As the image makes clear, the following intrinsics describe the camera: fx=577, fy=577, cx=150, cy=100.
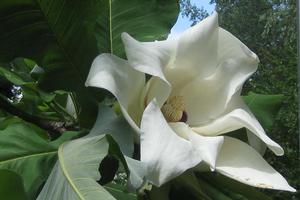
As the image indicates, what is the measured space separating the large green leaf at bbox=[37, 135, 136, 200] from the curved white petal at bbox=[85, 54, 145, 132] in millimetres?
37

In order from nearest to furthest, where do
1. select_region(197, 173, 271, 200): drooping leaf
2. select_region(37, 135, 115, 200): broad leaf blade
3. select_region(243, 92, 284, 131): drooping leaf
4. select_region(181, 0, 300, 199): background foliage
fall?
1. select_region(37, 135, 115, 200): broad leaf blade
2. select_region(197, 173, 271, 200): drooping leaf
3. select_region(243, 92, 284, 131): drooping leaf
4. select_region(181, 0, 300, 199): background foliage

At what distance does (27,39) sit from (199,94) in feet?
0.47

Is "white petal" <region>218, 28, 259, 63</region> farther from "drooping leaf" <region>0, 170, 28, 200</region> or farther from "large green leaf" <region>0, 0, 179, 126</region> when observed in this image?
"drooping leaf" <region>0, 170, 28, 200</region>

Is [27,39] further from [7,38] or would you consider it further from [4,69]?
[4,69]

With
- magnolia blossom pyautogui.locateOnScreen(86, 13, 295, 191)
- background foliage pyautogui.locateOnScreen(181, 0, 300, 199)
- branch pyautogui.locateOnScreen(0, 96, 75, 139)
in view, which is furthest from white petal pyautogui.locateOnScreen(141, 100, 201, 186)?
background foliage pyautogui.locateOnScreen(181, 0, 300, 199)

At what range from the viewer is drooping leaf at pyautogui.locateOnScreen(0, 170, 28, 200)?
1.10ft

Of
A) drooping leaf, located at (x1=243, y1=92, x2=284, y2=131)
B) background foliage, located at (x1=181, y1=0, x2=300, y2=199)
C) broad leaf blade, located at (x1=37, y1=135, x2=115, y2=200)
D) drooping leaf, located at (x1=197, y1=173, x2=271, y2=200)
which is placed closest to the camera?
broad leaf blade, located at (x1=37, y1=135, x2=115, y2=200)

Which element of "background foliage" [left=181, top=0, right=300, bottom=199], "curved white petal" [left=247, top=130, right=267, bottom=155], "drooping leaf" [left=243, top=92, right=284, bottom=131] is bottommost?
"background foliage" [left=181, top=0, right=300, bottom=199]

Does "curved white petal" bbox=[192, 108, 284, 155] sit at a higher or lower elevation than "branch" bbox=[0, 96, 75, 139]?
higher

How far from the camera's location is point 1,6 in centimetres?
41

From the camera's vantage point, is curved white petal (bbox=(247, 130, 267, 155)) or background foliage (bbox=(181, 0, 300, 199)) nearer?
curved white petal (bbox=(247, 130, 267, 155))

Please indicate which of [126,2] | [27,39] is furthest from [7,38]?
[126,2]

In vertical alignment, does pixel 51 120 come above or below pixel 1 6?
below

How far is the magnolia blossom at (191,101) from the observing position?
366 mm
